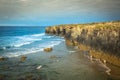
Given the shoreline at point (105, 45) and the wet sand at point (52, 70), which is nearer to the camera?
the wet sand at point (52, 70)

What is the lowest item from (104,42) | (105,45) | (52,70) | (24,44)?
(52,70)

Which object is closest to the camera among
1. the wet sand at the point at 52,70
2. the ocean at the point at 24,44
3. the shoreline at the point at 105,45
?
the wet sand at the point at 52,70

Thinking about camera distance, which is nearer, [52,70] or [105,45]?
[52,70]

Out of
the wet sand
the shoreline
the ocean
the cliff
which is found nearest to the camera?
the wet sand

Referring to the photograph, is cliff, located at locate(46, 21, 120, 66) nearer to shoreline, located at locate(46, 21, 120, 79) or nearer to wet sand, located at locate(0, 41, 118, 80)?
shoreline, located at locate(46, 21, 120, 79)

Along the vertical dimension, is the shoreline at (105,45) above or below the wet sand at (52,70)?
above

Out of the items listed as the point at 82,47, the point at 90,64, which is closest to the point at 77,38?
the point at 82,47

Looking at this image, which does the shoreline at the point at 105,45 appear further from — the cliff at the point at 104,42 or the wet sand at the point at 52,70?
the wet sand at the point at 52,70

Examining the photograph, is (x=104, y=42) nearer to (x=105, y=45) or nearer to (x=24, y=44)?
(x=105, y=45)

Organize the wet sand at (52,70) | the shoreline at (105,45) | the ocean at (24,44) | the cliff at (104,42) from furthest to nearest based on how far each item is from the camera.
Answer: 1. the ocean at (24,44)
2. the cliff at (104,42)
3. the shoreline at (105,45)
4. the wet sand at (52,70)

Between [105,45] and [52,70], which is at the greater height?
[105,45]

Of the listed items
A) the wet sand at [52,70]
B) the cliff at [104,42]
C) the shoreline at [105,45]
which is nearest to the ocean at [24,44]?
the wet sand at [52,70]

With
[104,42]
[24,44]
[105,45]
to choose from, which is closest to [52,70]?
[105,45]

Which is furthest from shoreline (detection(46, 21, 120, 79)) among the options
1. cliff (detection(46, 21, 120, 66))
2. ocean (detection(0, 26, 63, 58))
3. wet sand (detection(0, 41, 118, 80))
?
ocean (detection(0, 26, 63, 58))
